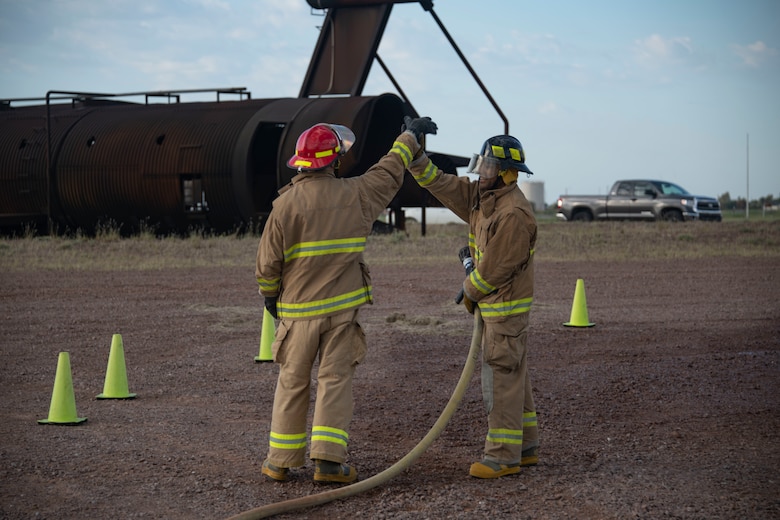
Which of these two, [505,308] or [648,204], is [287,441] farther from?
[648,204]

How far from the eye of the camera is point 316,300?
5.41 metres

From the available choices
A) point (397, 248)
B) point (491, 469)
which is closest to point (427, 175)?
point (491, 469)

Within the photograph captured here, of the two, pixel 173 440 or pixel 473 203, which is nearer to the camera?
pixel 473 203

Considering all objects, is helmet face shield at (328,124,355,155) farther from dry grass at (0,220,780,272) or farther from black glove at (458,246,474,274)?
dry grass at (0,220,780,272)

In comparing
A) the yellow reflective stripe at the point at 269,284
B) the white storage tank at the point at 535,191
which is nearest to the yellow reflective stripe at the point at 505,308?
the yellow reflective stripe at the point at 269,284

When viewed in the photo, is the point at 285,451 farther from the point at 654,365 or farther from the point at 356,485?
the point at 654,365

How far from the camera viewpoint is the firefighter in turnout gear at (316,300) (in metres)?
5.33

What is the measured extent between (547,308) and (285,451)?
7.86 m

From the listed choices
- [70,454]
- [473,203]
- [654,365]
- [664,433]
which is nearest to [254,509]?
[70,454]

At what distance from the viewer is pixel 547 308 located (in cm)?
1274

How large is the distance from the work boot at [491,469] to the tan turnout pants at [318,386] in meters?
0.73

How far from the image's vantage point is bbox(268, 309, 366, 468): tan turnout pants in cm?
531

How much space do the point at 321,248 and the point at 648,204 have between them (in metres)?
29.3

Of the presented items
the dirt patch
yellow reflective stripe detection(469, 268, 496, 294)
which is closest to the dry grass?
the dirt patch
